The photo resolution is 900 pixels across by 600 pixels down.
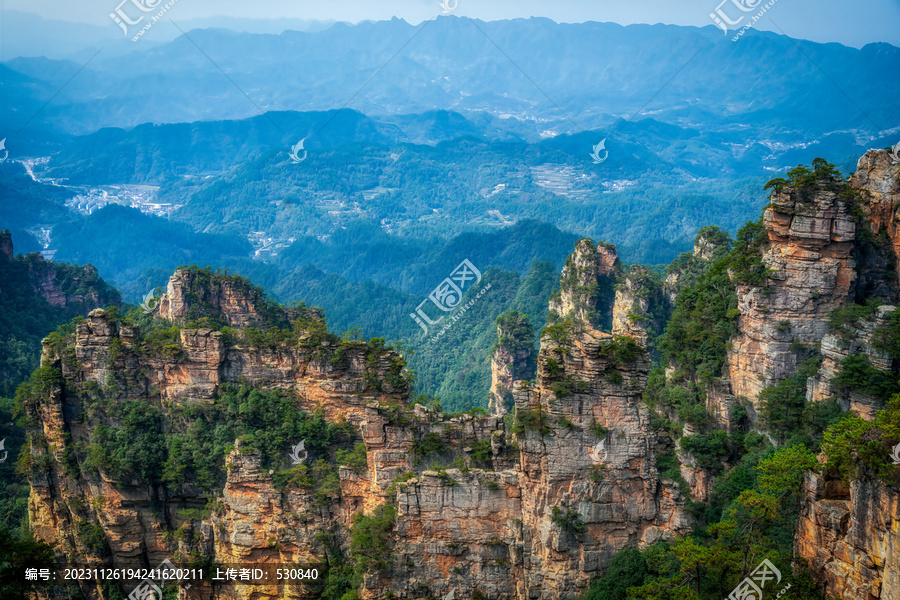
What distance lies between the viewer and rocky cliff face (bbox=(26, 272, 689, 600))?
87.1ft

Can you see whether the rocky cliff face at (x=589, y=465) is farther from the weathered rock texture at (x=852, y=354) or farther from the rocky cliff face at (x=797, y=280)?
the rocky cliff face at (x=797, y=280)

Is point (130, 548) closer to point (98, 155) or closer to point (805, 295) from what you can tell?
point (805, 295)

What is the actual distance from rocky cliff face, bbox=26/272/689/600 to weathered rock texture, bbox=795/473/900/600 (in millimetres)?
6480

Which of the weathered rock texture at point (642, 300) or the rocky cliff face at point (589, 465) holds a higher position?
the weathered rock texture at point (642, 300)

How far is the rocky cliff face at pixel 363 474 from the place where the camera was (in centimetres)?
2656

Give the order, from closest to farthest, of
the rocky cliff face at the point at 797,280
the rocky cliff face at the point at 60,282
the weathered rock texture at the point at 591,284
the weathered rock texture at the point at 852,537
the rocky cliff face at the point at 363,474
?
the weathered rock texture at the point at 852,537, the rocky cliff face at the point at 363,474, the rocky cliff face at the point at 797,280, the weathered rock texture at the point at 591,284, the rocky cliff face at the point at 60,282

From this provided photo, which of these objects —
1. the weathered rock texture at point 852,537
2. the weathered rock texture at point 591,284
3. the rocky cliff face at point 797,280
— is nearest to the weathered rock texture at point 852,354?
the rocky cliff face at point 797,280

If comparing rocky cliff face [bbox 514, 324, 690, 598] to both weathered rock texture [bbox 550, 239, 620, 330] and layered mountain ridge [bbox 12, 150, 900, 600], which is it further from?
weathered rock texture [bbox 550, 239, 620, 330]

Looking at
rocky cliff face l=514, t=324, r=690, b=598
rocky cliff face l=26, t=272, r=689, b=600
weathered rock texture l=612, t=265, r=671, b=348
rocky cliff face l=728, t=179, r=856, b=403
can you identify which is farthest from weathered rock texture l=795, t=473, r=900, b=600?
weathered rock texture l=612, t=265, r=671, b=348

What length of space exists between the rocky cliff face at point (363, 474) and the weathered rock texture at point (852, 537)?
21.3 feet

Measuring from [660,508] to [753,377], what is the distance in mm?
8235

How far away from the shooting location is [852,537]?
18984 mm

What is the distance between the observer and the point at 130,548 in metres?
36.4

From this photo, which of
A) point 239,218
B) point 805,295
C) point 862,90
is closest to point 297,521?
point 805,295
